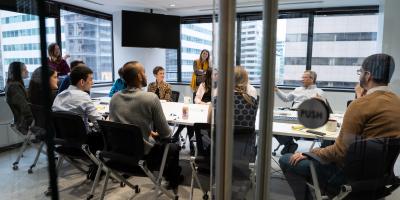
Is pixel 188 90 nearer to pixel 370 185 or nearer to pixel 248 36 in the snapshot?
pixel 370 185

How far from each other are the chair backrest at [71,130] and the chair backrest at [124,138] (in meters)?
0.31

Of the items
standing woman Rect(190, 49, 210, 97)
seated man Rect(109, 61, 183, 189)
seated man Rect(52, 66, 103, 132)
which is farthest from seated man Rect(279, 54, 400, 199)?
standing woman Rect(190, 49, 210, 97)

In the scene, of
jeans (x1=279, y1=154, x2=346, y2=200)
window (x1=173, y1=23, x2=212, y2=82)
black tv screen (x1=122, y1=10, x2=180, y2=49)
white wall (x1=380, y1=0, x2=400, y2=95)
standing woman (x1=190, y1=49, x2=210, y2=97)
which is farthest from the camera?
window (x1=173, y1=23, x2=212, y2=82)

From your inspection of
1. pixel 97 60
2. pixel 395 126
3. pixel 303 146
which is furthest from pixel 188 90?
pixel 395 126

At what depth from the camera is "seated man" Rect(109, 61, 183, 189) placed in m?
2.50

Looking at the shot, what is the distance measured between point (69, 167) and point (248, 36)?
3.08 m

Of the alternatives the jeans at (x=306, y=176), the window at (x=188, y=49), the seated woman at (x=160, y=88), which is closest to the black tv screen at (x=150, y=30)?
the window at (x=188, y=49)

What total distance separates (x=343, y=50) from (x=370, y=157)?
69 cm

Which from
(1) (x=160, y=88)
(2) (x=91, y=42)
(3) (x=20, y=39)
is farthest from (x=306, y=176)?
(2) (x=91, y=42)

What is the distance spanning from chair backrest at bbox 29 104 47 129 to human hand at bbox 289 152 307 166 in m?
1.53

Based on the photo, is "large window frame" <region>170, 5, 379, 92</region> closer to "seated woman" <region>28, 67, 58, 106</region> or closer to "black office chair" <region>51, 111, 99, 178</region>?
"seated woman" <region>28, 67, 58, 106</region>

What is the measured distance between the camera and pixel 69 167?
137 inches

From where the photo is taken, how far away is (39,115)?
1.30 meters

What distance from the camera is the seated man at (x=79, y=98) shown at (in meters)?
2.87
